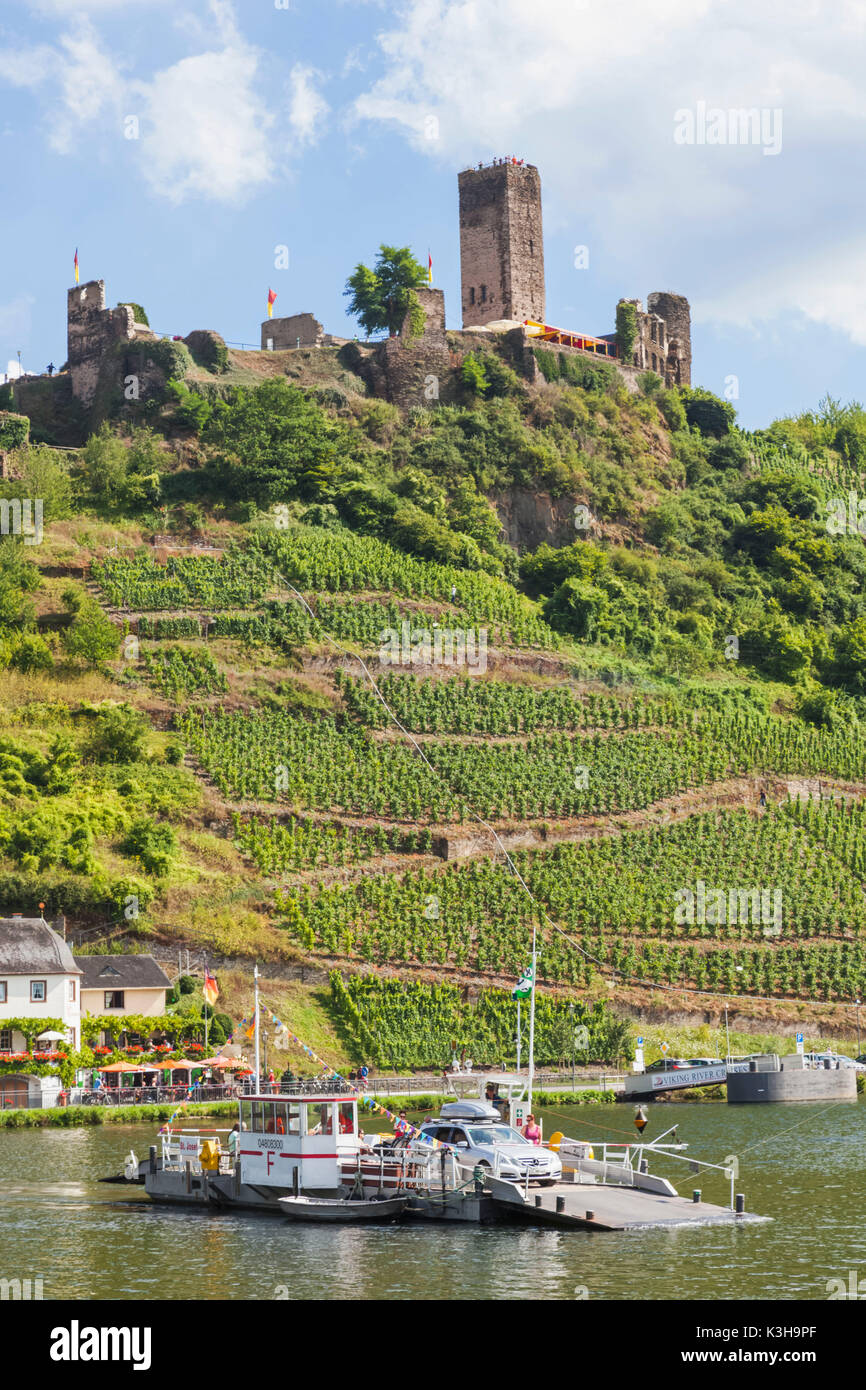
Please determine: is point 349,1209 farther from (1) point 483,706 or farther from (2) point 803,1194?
(1) point 483,706

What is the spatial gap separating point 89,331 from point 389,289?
2080 centimetres

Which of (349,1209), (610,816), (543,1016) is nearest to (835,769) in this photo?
(610,816)

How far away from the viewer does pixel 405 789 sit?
8681cm

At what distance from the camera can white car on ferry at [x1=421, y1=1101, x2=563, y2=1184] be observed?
39.8 m

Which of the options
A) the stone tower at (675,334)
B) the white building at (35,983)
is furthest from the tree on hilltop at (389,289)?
the white building at (35,983)

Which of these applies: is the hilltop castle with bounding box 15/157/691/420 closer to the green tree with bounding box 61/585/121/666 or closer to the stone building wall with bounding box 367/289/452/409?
the stone building wall with bounding box 367/289/452/409

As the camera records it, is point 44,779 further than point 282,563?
No

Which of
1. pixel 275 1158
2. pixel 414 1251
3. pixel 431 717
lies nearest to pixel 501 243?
pixel 431 717

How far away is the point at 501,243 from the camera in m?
127

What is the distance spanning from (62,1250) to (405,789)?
52.1 metres

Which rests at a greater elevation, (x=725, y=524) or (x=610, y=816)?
(x=725, y=524)

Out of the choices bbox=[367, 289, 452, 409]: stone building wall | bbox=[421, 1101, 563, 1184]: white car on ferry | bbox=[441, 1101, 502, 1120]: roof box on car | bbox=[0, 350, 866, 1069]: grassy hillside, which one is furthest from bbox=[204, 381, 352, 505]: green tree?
bbox=[421, 1101, 563, 1184]: white car on ferry

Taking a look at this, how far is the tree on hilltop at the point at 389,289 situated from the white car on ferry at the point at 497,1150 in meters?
85.0

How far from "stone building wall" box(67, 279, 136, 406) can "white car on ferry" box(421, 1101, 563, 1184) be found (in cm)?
8098
